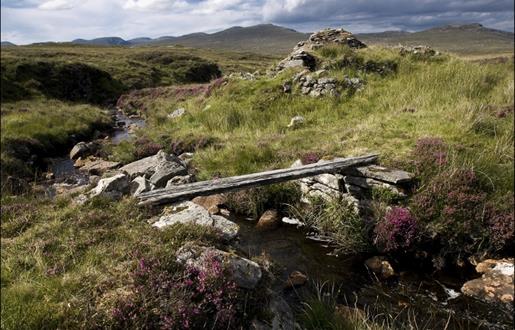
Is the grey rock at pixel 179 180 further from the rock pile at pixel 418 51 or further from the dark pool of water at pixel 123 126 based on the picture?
the rock pile at pixel 418 51

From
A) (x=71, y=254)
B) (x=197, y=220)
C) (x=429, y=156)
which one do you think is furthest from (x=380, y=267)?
(x=71, y=254)

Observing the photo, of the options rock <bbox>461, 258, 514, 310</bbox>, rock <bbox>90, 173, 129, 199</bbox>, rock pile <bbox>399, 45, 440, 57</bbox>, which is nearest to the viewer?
rock <bbox>461, 258, 514, 310</bbox>

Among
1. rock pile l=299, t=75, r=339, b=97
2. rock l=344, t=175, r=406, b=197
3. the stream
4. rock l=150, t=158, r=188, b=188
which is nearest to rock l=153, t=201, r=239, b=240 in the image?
the stream

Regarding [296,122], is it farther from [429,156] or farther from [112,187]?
[112,187]

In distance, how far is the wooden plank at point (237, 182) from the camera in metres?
8.45

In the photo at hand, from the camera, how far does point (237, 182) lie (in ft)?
29.5

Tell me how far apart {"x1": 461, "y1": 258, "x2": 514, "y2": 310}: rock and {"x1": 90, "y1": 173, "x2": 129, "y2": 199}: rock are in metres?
7.24

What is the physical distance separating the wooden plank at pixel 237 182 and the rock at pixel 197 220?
602mm

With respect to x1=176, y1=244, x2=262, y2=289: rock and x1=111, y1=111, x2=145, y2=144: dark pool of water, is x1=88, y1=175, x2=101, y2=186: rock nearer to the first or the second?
x1=176, y1=244, x2=262, y2=289: rock

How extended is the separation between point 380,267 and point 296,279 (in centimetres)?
189

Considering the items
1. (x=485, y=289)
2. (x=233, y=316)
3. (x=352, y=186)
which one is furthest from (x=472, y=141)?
(x=233, y=316)

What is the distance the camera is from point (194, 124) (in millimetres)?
19422

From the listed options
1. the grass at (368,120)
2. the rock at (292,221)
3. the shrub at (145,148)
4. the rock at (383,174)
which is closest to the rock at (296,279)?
the rock at (292,221)

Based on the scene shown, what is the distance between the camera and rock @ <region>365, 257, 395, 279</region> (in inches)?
309
